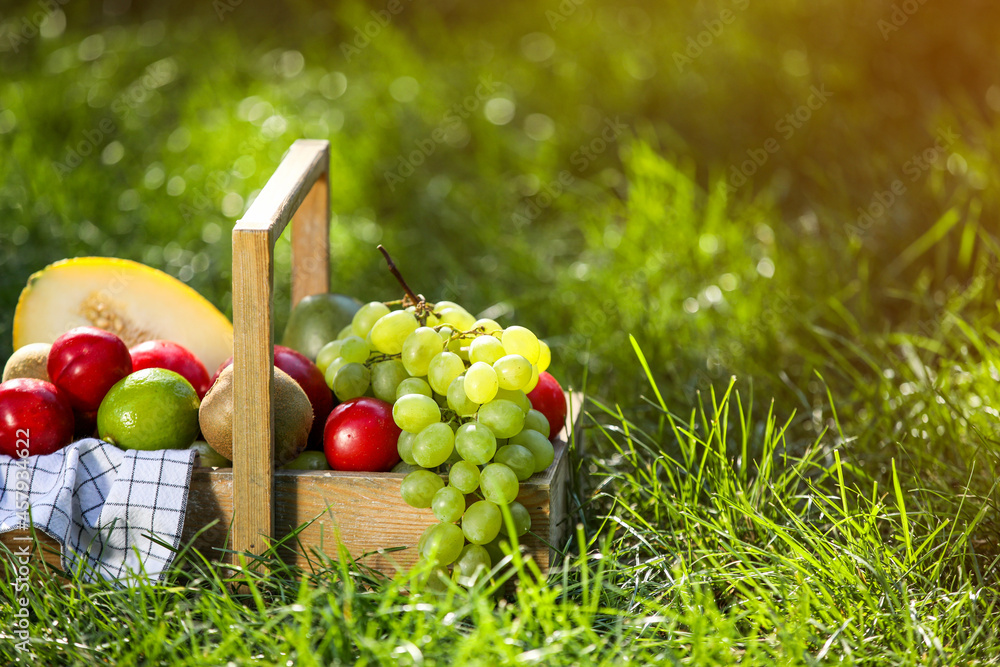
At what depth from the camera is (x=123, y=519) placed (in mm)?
1386

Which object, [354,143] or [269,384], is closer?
[269,384]

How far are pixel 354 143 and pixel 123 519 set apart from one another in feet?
8.40

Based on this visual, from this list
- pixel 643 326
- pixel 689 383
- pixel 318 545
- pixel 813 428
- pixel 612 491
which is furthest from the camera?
pixel 643 326

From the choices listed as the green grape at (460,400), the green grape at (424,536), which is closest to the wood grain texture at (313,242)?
the green grape at (460,400)

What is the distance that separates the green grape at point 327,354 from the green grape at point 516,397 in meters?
0.36

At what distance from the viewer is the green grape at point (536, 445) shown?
4.53ft

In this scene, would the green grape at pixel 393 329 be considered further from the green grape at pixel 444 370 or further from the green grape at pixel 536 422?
the green grape at pixel 536 422

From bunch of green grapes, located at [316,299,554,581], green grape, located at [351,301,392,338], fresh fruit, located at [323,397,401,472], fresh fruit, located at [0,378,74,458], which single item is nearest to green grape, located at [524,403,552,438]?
bunch of green grapes, located at [316,299,554,581]

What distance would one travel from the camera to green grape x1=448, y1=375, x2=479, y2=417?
1344mm

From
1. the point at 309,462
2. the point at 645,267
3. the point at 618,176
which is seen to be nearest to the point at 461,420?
the point at 309,462

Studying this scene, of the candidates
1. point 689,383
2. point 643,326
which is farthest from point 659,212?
point 689,383

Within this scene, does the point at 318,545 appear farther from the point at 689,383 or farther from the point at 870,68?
the point at 870,68

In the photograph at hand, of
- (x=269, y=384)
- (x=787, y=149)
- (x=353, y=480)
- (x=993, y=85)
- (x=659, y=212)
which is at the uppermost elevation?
(x=993, y=85)

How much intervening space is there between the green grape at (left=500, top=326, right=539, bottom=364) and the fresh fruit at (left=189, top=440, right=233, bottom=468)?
0.51m
